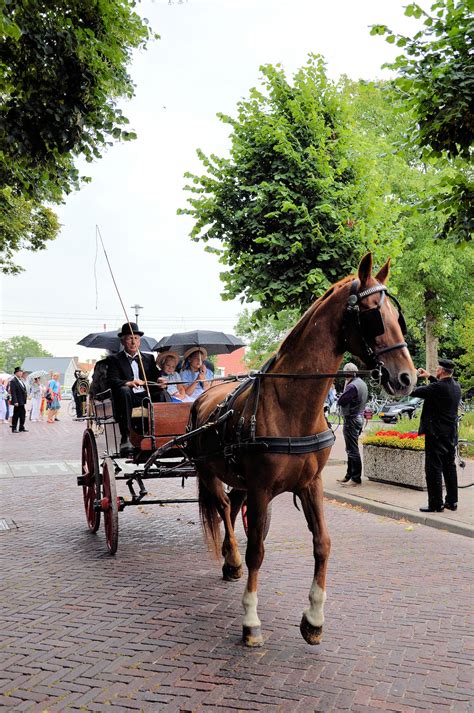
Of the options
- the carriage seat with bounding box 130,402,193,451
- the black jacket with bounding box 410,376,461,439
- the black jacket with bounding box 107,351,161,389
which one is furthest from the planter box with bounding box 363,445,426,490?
the black jacket with bounding box 107,351,161,389

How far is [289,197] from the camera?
12758mm

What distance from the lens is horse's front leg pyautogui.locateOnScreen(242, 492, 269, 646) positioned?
163 inches

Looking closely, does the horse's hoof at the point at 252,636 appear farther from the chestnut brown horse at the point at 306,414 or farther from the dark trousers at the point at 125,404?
the dark trousers at the point at 125,404

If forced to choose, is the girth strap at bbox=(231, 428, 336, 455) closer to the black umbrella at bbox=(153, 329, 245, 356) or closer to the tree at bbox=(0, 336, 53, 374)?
the black umbrella at bbox=(153, 329, 245, 356)

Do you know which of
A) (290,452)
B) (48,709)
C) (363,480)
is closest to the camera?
(48,709)

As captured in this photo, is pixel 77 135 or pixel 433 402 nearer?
pixel 77 135

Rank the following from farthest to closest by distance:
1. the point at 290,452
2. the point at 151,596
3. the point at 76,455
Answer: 1. the point at 76,455
2. the point at 151,596
3. the point at 290,452

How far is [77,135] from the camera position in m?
6.69

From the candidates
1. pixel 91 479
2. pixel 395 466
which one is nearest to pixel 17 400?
pixel 395 466

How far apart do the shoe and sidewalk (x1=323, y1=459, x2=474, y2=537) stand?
396 centimetres

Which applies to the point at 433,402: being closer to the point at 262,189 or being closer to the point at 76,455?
the point at 262,189

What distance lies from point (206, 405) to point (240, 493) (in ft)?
2.77

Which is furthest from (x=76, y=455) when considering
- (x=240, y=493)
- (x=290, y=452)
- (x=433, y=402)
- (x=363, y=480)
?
(x=290, y=452)

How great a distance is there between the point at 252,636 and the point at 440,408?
16.9 ft
